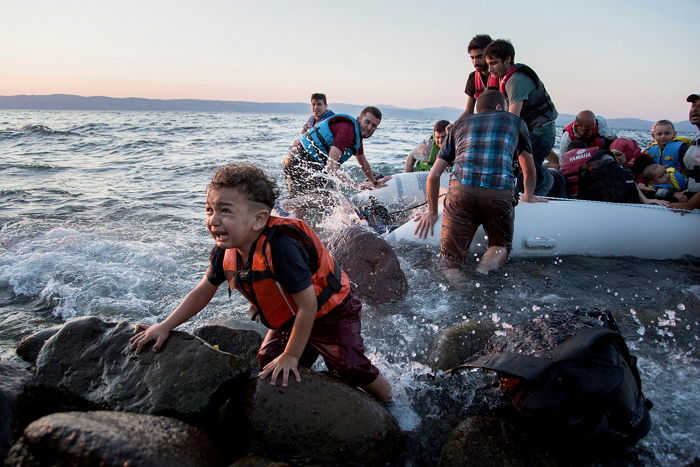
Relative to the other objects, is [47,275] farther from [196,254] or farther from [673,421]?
[673,421]

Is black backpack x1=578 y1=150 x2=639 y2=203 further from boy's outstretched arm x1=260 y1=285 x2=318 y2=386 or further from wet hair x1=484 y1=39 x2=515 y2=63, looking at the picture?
boy's outstretched arm x1=260 y1=285 x2=318 y2=386

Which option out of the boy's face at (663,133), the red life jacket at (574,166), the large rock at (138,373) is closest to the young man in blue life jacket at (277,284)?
the large rock at (138,373)

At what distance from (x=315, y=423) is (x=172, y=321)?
98cm

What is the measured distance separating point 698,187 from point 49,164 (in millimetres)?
15150

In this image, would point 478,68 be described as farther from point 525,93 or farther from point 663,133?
point 663,133

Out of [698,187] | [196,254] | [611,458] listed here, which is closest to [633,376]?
[611,458]

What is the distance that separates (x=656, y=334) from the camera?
4.31 meters

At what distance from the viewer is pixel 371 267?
5082 mm

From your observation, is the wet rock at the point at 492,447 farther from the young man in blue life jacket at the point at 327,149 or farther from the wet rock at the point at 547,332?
the young man in blue life jacket at the point at 327,149

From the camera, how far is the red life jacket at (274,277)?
264 cm

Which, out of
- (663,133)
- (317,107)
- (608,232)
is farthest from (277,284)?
(663,133)

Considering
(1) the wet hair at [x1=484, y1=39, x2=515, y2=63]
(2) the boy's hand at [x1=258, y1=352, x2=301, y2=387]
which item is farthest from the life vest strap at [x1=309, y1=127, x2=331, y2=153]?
(2) the boy's hand at [x1=258, y1=352, x2=301, y2=387]

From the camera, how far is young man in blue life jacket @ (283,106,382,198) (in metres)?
7.07

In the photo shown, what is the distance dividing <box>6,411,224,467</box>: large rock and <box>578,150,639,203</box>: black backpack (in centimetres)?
627
